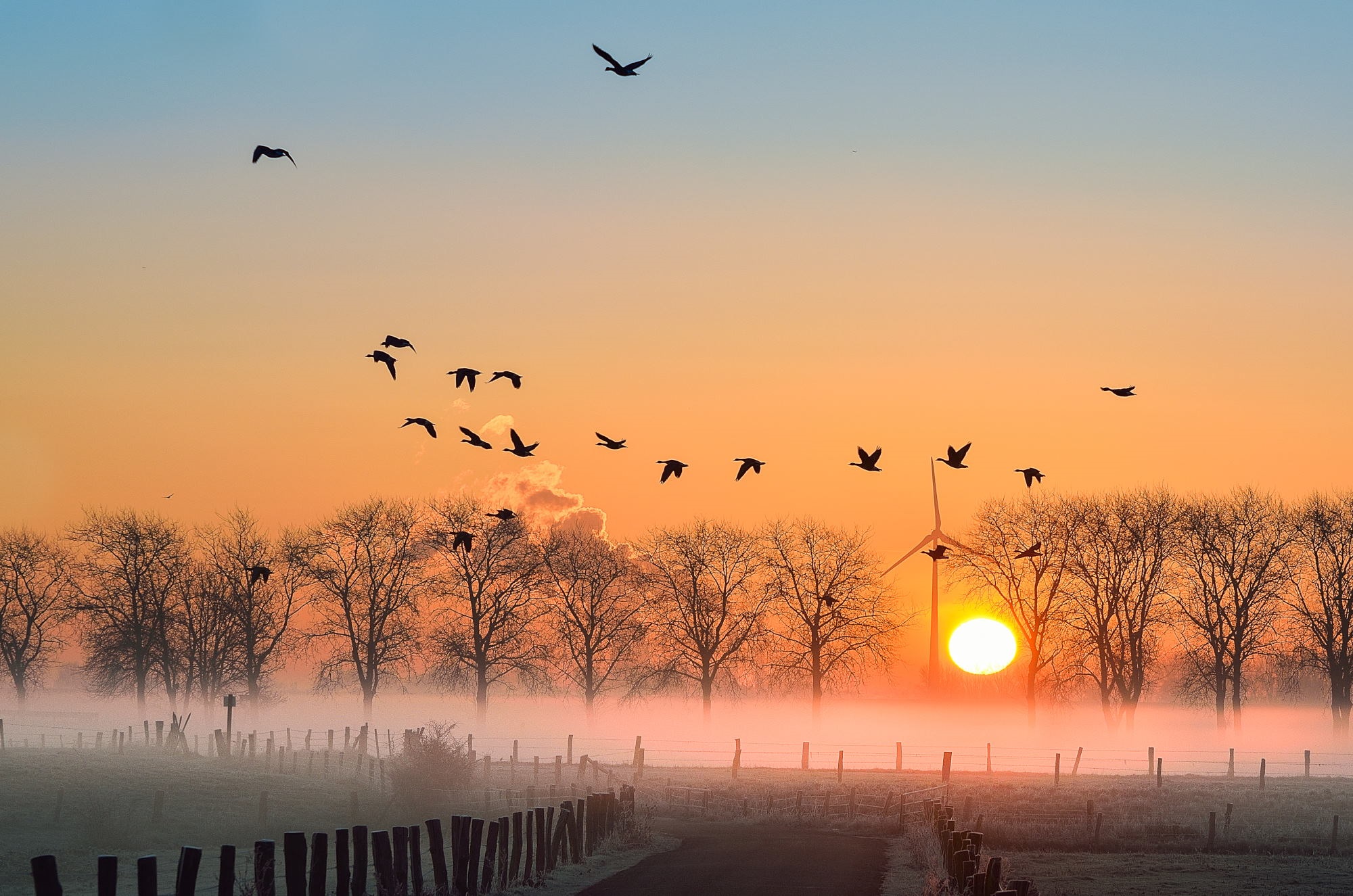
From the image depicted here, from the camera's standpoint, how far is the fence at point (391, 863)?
1694 cm

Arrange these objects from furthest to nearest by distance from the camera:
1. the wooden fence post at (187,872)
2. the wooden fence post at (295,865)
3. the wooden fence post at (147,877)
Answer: the wooden fence post at (295,865)
the wooden fence post at (187,872)
the wooden fence post at (147,877)

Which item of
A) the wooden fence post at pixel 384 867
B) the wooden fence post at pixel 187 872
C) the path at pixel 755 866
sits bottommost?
the path at pixel 755 866

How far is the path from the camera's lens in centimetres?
2670

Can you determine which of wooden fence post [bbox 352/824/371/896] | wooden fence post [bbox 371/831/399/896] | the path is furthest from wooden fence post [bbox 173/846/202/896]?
the path

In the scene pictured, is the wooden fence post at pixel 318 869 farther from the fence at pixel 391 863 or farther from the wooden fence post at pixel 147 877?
the wooden fence post at pixel 147 877

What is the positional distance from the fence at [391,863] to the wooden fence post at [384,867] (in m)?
0.01

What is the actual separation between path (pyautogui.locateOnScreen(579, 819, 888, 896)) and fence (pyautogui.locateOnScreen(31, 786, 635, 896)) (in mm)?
1576

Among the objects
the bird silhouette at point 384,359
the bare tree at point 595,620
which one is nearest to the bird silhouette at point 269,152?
the bird silhouette at point 384,359

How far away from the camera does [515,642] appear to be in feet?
275

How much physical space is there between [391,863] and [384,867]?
2.04 feet

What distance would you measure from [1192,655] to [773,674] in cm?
2351

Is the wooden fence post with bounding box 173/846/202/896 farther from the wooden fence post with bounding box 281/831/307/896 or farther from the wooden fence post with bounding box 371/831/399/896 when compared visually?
the wooden fence post with bounding box 371/831/399/896

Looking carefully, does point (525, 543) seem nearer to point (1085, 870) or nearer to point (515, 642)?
point (515, 642)

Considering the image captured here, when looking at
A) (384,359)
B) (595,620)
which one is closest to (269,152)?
(384,359)
